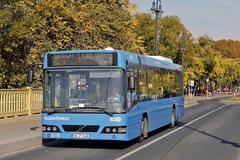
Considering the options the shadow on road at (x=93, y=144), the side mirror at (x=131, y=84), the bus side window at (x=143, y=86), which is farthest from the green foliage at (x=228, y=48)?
the side mirror at (x=131, y=84)

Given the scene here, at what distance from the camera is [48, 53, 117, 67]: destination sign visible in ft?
48.6

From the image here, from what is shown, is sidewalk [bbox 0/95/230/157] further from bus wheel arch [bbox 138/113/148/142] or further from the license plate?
bus wheel arch [bbox 138/113/148/142]

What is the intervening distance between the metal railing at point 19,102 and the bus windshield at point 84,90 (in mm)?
8886

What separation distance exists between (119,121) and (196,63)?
7563 cm

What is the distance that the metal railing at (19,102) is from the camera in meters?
23.7

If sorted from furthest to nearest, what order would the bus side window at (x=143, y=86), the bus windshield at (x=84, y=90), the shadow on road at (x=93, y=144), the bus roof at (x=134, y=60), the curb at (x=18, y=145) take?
the bus side window at (x=143, y=86)
the shadow on road at (x=93, y=144)
the bus roof at (x=134, y=60)
the bus windshield at (x=84, y=90)
the curb at (x=18, y=145)

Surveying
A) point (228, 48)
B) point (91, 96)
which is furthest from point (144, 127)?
point (228, 48)

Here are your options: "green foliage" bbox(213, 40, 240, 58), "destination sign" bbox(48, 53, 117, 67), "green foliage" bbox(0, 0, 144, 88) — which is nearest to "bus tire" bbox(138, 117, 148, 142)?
"destination sign" bbox(48, 53, 117, 67)

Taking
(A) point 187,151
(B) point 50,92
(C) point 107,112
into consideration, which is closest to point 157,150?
(A) point 187,151

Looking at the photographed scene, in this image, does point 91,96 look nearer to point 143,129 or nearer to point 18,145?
Result: point 18,145

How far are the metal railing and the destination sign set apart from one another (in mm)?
8867

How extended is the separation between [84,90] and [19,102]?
446 inches

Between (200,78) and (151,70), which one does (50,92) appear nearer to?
(151,70)

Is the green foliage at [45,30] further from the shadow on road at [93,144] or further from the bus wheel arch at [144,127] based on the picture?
the bus wheel arch at [144,127]
